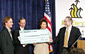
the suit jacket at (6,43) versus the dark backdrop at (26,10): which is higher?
the dark backdrop at (26,10)

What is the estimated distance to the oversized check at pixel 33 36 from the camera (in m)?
Answer: 3.18

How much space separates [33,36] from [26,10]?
4.40ft

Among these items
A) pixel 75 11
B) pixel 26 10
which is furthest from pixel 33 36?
pixel 75 11

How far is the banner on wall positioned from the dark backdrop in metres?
0.27

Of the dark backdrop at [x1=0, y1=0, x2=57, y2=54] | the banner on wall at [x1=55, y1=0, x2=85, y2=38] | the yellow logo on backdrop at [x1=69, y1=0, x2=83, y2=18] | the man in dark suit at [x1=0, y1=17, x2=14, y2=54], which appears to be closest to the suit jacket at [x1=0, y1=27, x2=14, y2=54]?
the man in dark suit at [x1=0, y1=17, x2=14, y2=54]

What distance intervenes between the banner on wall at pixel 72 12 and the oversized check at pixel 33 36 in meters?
1.71

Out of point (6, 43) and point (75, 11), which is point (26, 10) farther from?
point (75, 11)

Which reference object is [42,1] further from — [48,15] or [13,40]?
[13,40]

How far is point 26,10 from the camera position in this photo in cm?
433

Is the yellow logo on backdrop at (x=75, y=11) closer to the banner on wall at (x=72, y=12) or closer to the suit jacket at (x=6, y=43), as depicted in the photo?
the banner on wall at (x=72, y=12)

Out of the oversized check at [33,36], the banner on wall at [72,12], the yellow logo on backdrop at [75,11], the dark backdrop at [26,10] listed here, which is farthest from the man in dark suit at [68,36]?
the yellow logo on backdrop at [75,11]

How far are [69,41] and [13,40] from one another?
1441mm

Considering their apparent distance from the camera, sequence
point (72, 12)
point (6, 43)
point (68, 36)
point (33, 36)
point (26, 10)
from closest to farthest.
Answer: point (6, 43) < point (33, 36) < point (68, 36) < point (26, 10) < point (72, 12)

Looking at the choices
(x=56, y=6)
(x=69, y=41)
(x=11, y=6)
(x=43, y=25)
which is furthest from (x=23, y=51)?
(x=56, y=6)
